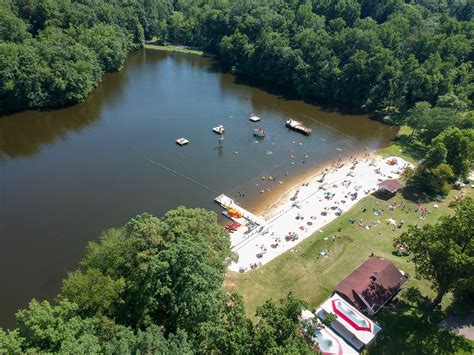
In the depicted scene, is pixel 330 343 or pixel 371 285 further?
pixel 371 285

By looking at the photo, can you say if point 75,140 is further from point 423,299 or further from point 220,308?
point 423,299

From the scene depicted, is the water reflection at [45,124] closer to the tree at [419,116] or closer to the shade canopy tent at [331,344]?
the shade canopy tent at [331,344]

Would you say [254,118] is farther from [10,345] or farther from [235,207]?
[10,345]

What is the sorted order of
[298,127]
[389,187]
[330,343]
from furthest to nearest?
[298,127] < [389,187] < [330,343]

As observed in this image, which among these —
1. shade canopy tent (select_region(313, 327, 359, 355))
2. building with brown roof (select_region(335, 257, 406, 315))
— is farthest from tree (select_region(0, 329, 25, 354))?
building with brown roof (select_region(335, 257, 406, 315))

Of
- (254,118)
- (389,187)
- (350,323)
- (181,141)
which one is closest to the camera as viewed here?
(350,323)

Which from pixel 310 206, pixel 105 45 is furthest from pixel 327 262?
pixel 105 45
